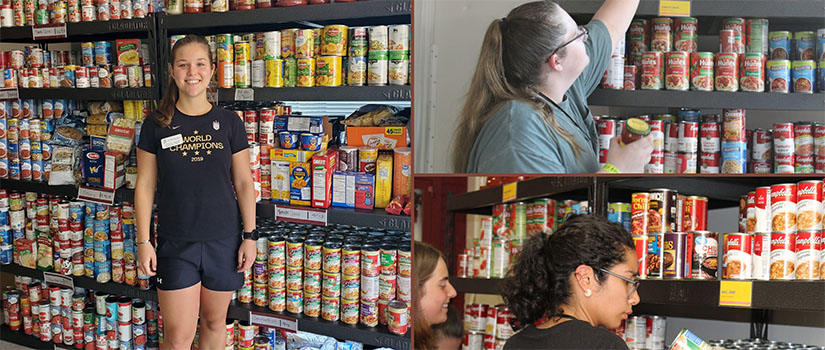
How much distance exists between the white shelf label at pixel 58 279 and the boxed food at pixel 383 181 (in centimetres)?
173

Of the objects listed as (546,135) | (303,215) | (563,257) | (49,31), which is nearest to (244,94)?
(303,215)

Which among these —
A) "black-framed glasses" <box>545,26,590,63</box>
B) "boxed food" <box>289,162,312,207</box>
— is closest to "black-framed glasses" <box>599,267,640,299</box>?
"black-framed glasses" <box>545,26,590,63</box>

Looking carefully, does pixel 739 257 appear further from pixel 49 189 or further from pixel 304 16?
pixel 49 189

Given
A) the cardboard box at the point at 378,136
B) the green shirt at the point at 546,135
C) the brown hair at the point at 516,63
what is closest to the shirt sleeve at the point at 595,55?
the green shirt at the point at 546,135

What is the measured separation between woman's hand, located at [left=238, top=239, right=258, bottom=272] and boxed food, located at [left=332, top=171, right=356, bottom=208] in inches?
15.1

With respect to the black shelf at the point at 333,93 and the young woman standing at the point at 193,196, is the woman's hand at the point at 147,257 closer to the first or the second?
the young woman standing at the point at 193,196

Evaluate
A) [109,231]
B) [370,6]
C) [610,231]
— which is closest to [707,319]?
[610,231]

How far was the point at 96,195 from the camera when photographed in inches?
120

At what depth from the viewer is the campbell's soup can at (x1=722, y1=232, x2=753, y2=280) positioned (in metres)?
2.04

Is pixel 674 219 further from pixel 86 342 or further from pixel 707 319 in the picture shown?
pixel 86 342

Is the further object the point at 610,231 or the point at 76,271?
the point at 76,271

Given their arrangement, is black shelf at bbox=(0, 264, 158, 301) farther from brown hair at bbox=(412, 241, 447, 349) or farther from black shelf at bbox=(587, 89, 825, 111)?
black shelf at bbox=(587, 89, 825, 111)

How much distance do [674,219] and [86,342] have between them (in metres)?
2.81

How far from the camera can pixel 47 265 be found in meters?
3.33
